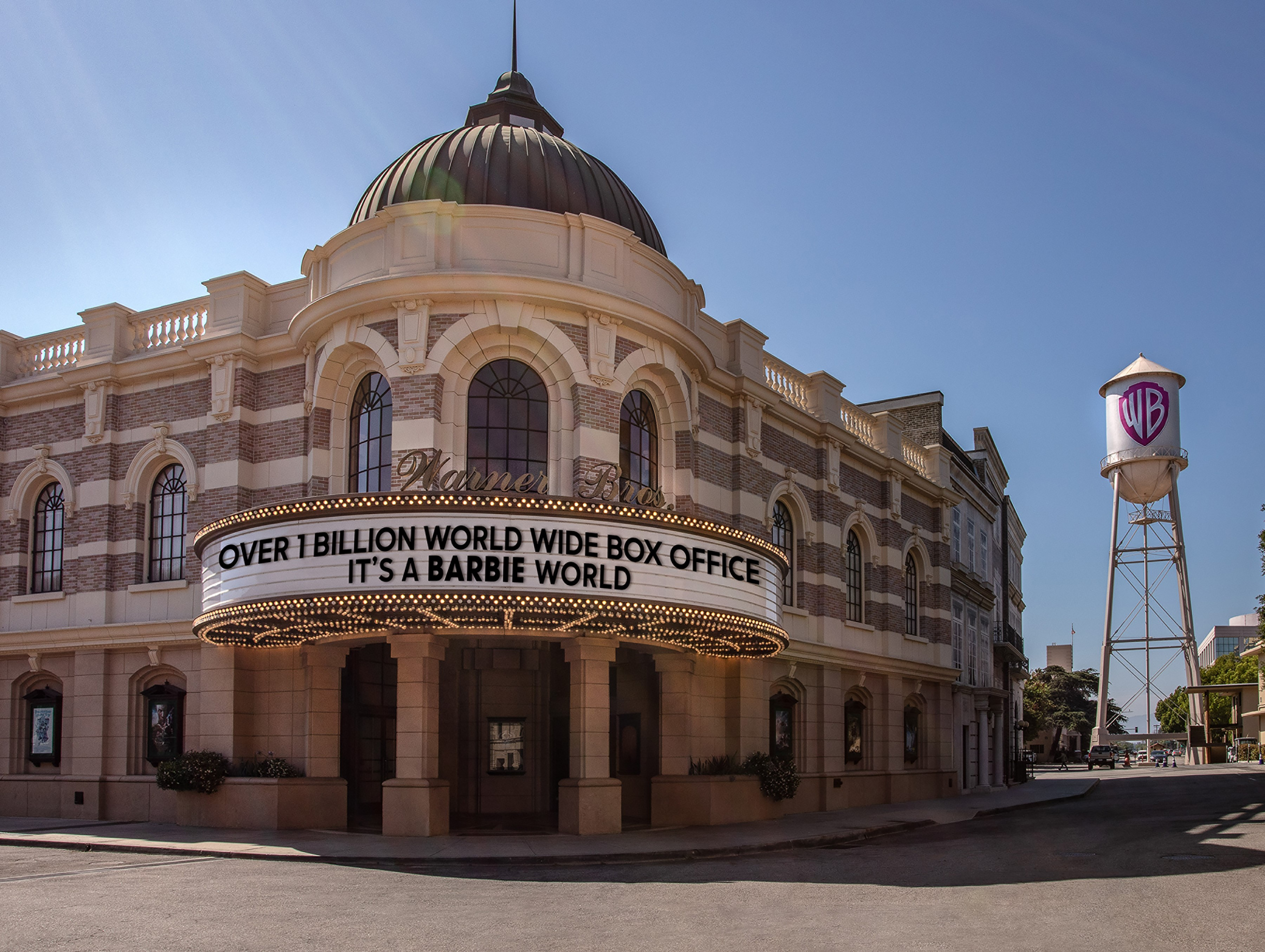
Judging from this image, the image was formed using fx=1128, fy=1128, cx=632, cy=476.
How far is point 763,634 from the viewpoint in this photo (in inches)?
854

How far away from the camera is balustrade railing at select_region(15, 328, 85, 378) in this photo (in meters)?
26.9

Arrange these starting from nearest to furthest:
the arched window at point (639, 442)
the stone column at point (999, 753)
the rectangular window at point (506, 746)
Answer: the arched window at point (639, 442) → the rectangular window at point (506, 746) → the stone column at point (999, 753)

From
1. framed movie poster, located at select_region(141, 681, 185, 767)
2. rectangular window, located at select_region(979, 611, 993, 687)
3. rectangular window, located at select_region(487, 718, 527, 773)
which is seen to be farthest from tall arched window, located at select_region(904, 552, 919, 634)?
framed movie poster, located at select_region(141, 681, 185, 767)

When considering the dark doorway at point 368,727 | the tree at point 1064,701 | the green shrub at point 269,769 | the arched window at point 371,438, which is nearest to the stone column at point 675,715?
the dark doorway at point 368,727

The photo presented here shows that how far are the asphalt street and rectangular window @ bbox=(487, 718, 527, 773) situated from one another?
7392 mm

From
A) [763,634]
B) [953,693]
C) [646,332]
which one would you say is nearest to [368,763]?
[763,634]

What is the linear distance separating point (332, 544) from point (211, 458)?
6.83 m

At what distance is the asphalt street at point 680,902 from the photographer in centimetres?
1069

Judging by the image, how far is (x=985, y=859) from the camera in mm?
17688

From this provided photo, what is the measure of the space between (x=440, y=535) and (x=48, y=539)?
44.9 feet

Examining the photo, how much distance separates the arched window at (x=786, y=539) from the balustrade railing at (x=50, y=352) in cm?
1716

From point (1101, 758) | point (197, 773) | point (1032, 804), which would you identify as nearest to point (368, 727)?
point (197, 773)

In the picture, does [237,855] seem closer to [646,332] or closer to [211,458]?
[211,458]

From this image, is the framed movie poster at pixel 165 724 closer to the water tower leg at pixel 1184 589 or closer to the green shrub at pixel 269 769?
the green shrub at pixel 269 769
